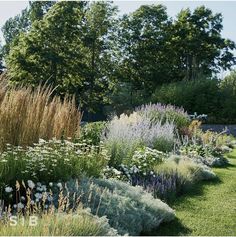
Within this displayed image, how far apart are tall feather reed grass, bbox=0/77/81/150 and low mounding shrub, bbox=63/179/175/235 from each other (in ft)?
4.65

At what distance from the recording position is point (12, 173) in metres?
4.41

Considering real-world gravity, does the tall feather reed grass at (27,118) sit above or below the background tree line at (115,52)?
below

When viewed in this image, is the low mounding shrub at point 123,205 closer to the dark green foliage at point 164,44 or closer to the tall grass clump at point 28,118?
the tall grass clump at point 28,118

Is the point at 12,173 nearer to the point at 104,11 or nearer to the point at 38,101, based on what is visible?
the point at 38,101

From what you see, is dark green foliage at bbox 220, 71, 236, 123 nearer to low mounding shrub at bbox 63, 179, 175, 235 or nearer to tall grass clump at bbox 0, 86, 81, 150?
tall grass clump at bbox 0, 86, 81, 150

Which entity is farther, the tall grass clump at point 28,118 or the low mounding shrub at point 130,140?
the low mounding shrub at point 130,140

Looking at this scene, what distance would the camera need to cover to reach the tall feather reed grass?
18.4 ft

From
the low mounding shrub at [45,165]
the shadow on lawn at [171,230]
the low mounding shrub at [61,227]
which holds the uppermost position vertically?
the low mounding shrub at [45,165]

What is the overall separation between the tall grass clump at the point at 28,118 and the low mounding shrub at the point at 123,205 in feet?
4.64

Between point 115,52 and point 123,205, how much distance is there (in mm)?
26610

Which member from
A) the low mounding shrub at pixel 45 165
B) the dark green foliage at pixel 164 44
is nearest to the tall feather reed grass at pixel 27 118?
the low mounding shrub at pixel 45 165

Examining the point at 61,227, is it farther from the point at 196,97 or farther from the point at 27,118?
the point at 196,97

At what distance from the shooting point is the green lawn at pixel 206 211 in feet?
15.0

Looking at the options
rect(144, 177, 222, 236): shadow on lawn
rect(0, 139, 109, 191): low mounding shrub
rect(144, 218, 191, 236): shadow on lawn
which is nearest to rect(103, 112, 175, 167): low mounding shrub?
rect(144, 177, 222, 236): shadow on lawn
